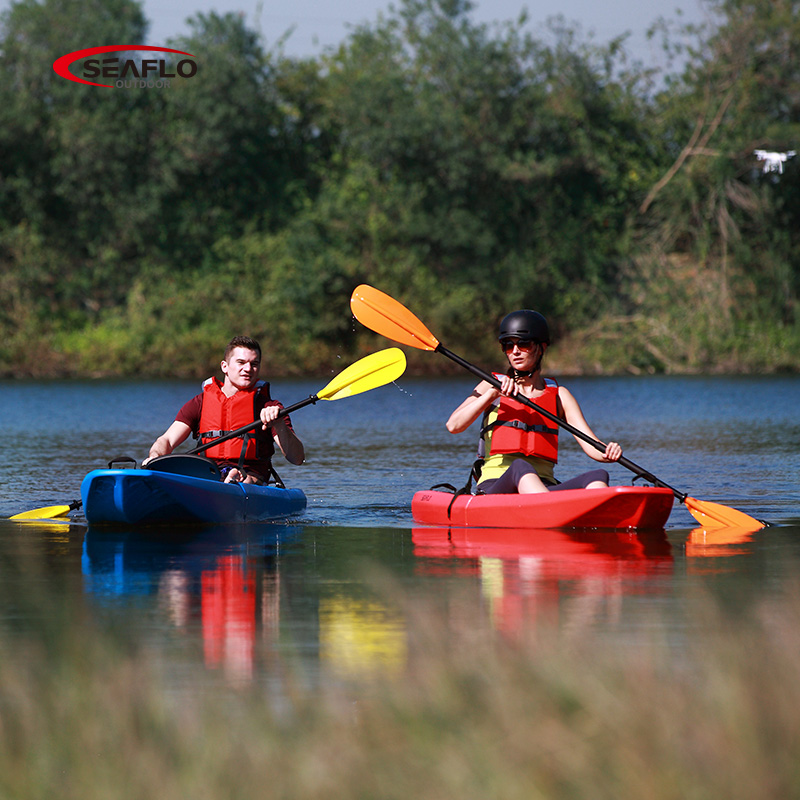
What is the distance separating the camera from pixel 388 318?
9.48 metres

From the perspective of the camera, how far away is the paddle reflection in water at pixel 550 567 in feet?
17.7

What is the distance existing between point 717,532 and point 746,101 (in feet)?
111

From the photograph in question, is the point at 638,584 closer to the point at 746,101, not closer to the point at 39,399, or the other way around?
the point at 39,399

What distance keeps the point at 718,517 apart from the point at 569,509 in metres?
1.05

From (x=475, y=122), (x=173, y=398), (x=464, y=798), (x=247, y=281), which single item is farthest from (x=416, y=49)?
(x=464, y=798)

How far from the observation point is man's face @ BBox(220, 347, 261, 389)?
852 cm

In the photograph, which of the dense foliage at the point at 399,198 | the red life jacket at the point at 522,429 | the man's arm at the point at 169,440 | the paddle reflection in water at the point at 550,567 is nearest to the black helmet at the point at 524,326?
the red life jacket at the point at 522,429

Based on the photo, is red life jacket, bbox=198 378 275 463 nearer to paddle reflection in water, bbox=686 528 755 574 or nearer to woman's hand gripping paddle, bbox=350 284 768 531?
woman's hand gripping paddle, bbox=350 284 768 531

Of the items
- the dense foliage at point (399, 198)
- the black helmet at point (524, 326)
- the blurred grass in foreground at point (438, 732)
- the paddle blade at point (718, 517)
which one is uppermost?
the dense foliage at point (399, 198)

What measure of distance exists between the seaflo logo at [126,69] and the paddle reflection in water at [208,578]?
120ft

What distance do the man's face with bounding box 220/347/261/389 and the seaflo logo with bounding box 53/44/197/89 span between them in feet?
117

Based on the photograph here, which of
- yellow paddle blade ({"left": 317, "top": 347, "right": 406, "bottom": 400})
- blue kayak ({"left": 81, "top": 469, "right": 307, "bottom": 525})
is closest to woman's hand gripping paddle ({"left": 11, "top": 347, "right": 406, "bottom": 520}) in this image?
yellow paddle blade ({"left": 317, "top": 347, "right": 406, "bottom": 400})

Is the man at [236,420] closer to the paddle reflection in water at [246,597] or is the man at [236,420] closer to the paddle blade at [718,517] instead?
the paddle reflection in water at [246,597]

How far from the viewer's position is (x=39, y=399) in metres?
25.7
